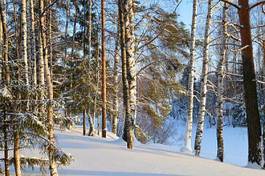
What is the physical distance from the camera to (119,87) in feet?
80.4

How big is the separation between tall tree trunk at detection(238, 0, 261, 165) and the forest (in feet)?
0.08

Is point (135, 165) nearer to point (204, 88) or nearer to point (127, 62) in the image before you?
point (127, 62)

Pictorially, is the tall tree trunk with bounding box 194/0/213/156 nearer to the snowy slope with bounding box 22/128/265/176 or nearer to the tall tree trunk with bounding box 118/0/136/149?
the tall tree trunk with bounding box 118/0/136/149

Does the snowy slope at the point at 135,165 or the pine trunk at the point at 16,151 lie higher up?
the pine trunk at the point at 16,151

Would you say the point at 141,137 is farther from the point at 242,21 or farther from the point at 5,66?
the point at 5,66

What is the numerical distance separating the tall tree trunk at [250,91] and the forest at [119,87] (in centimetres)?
3

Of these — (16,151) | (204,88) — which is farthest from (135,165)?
(204,88)

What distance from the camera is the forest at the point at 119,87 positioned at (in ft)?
23.1

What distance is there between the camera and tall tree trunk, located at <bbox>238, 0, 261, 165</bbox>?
36.1 feet

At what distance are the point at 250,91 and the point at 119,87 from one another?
13.9 metres

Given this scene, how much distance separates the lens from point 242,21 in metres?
11.3

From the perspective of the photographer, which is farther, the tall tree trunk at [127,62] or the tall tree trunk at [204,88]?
the tall tree trunk at [204,88]

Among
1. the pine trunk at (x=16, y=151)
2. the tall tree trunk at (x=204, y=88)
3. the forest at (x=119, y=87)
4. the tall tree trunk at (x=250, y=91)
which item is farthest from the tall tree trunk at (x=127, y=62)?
the pine trunk at (x=16, y=151)

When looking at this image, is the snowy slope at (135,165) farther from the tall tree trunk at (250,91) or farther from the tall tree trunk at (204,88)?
the tall tree trunk at (204,88)
